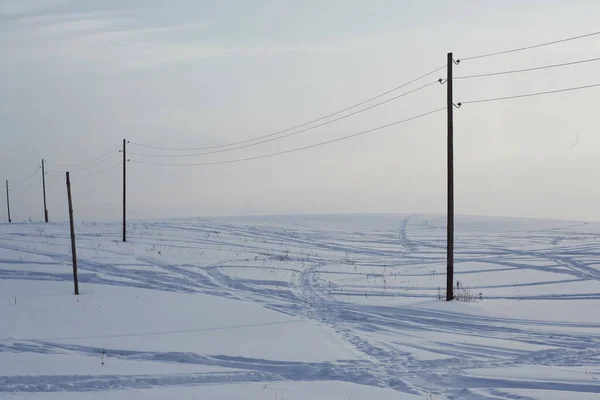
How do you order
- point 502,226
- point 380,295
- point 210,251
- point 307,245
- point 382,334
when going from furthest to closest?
point 502,226 → point 307,245 → point 210,251 → point 380,295 → point 382,334

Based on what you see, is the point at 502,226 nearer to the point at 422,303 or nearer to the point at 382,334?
the point at 422,303

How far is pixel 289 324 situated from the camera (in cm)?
1588

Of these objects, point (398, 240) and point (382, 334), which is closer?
point (382, 334)

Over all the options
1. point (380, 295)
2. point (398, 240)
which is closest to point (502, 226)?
point (398, 240)

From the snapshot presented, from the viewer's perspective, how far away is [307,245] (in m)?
38.2

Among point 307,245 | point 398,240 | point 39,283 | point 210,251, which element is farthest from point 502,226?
point 39,283

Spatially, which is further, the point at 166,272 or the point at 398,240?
the point at 398,240

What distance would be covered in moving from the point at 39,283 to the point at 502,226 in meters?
47.7

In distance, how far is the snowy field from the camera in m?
10.1

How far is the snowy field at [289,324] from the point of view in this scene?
10062 mm

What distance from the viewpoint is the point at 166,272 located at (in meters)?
24.8

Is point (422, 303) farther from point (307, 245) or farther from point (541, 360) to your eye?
point (307, 245)

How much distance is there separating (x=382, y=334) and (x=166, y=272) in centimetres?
1266

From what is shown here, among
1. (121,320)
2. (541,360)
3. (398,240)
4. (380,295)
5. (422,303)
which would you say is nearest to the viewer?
(541,360)
